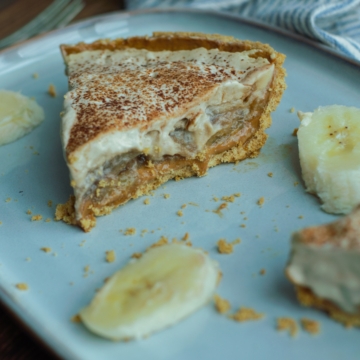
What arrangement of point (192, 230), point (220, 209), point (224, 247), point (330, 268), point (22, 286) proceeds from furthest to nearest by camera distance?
point (220, 209)
point (192, 230)
point (224, 247)
point (22, 286)
point (330, 268)

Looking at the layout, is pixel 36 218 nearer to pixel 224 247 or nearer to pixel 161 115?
pixel 161 115

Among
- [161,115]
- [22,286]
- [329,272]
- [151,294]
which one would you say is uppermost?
[161,115]

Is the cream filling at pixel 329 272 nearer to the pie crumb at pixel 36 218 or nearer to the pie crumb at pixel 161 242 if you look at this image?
the pie crumb at pixel 161 242

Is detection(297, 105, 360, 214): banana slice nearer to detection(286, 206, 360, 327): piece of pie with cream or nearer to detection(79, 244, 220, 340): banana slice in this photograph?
detection(286, 206, 360, 327): piece of pie with cream

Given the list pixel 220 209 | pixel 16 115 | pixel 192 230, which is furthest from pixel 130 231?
pixel 16 115

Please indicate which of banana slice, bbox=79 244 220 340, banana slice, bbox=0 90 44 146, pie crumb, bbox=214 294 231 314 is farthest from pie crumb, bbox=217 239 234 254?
banana slice, bbox=0 90 44 146

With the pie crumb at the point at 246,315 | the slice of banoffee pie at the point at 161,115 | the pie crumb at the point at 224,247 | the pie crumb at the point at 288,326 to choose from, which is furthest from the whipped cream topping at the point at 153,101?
the pie crumb at the point at 288,326
